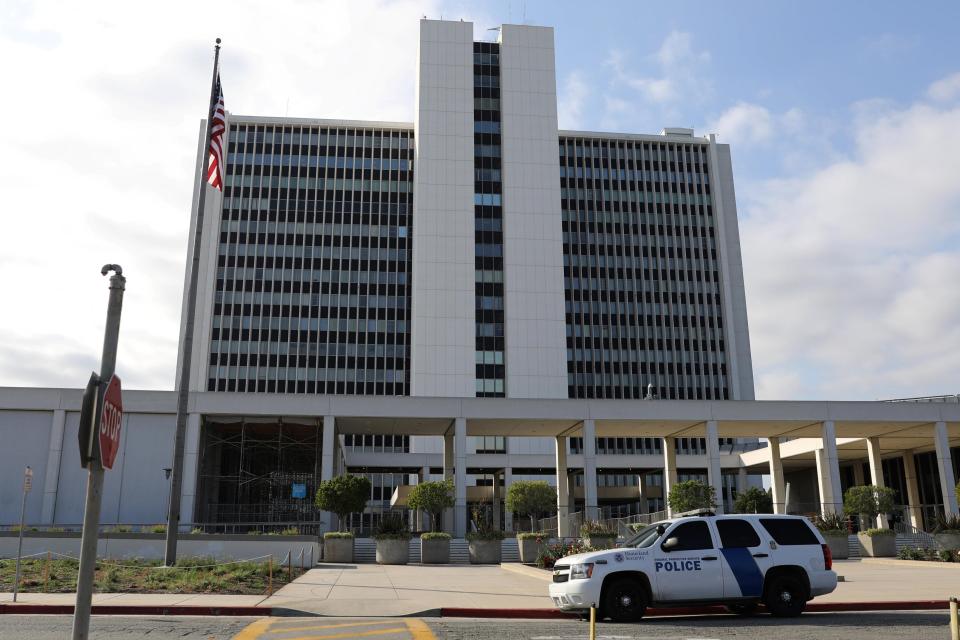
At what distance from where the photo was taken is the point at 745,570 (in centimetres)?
1461

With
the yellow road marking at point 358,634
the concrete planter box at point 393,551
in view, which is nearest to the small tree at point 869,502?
the concrete planter box at point 393,551

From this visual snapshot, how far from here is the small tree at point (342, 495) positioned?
3450cm

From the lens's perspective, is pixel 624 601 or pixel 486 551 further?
pixel 486 551

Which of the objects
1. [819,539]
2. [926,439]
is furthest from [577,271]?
[819,539]

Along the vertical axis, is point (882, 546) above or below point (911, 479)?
below

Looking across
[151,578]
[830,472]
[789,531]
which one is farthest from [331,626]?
[830,472]

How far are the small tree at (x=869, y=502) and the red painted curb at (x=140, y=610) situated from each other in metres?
32.9

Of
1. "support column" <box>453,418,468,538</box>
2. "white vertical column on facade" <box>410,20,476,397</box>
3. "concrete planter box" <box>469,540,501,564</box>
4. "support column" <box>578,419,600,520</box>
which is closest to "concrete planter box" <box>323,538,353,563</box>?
"concrete planter box" <box>469,540,501,564</box>

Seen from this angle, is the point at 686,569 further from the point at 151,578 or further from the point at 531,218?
the point at 531,218

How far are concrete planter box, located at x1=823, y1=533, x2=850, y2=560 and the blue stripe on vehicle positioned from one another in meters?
22.5

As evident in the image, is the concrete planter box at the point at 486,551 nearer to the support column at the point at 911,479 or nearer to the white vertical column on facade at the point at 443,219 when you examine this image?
the support column at the point at 911,479

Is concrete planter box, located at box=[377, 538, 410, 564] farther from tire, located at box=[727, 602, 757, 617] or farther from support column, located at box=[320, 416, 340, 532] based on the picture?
tire, located at box=[727, 602, 757, 617]

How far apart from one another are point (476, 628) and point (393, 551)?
2053cm

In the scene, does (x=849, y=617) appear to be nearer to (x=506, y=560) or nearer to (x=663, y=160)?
(x=506, y=560)
